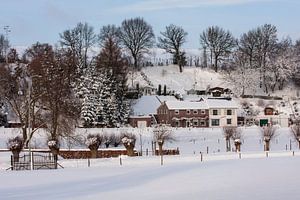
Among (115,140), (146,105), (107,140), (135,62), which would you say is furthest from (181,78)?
(107,140)

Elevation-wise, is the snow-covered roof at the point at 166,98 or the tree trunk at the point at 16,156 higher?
the snow-covered roof at the point at 166,98

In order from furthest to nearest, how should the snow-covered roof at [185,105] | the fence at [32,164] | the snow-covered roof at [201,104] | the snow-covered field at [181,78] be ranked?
the snow-covered field at [181,78] → the snow-covered roof at [201,104] → the snow-covered roof at [185,105] → the fence at [32,164]

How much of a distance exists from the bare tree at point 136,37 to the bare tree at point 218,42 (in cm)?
1322

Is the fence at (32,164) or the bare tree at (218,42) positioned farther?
the bare tree at (218,42)

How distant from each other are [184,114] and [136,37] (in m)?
38.2

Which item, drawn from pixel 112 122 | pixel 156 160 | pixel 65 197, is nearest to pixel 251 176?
pixel 65 197

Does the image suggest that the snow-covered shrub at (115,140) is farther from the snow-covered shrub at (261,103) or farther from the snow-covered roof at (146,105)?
the snow-covered shrub at (261,103)

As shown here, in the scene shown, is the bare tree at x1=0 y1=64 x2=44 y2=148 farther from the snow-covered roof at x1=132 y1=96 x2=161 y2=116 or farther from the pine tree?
the snow-covered roof at x1=132 y1=96 x2=161 y2=116

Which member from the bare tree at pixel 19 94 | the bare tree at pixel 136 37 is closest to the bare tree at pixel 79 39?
the bare tree at pixel 136 37

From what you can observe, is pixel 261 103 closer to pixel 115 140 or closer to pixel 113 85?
pixel 113 85

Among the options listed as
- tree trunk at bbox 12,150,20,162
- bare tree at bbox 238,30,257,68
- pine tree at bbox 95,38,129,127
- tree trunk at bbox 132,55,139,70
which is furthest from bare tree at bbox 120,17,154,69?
tree trunk at bbox 12,150,20,162

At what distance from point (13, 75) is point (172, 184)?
38.3 metres

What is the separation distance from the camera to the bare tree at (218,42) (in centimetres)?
12517

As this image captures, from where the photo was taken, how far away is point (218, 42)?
415 feet
